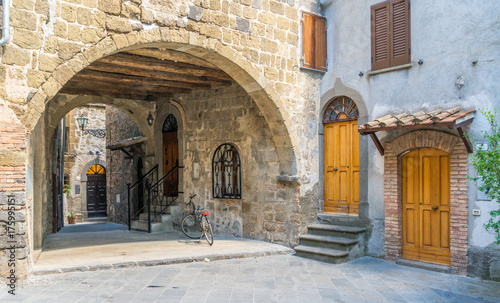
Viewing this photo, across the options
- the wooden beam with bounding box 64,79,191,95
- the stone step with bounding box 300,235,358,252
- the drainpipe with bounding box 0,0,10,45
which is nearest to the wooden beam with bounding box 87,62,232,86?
the wooden beam with bounding box 64,79,191,95

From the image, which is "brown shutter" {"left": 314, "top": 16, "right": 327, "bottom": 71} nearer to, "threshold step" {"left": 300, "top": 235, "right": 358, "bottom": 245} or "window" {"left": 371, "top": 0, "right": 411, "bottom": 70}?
"window" {"left": 371, "top": 0, "right": 411, "bottom": 70}

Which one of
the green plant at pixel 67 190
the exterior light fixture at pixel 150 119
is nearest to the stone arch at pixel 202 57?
the exterior light fixture at pixel 150 119

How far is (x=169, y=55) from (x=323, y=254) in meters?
4.20

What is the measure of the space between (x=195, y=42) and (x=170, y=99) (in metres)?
4.92

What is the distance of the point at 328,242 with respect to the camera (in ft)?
26.4

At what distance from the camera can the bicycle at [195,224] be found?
349 inches

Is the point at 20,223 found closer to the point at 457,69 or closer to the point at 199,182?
the point at 199,182

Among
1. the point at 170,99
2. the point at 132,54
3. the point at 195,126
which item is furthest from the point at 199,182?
the point at 132,54

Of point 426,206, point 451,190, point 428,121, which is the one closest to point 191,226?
point 426,206

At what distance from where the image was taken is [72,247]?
28.4ft

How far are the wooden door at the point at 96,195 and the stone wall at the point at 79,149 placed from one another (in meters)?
0.68

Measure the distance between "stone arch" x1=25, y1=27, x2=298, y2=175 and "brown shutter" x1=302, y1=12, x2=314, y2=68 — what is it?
1.04 m

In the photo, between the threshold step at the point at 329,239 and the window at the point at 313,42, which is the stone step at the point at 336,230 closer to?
the threshold step at the point at 329,239

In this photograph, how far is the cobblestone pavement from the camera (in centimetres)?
554
